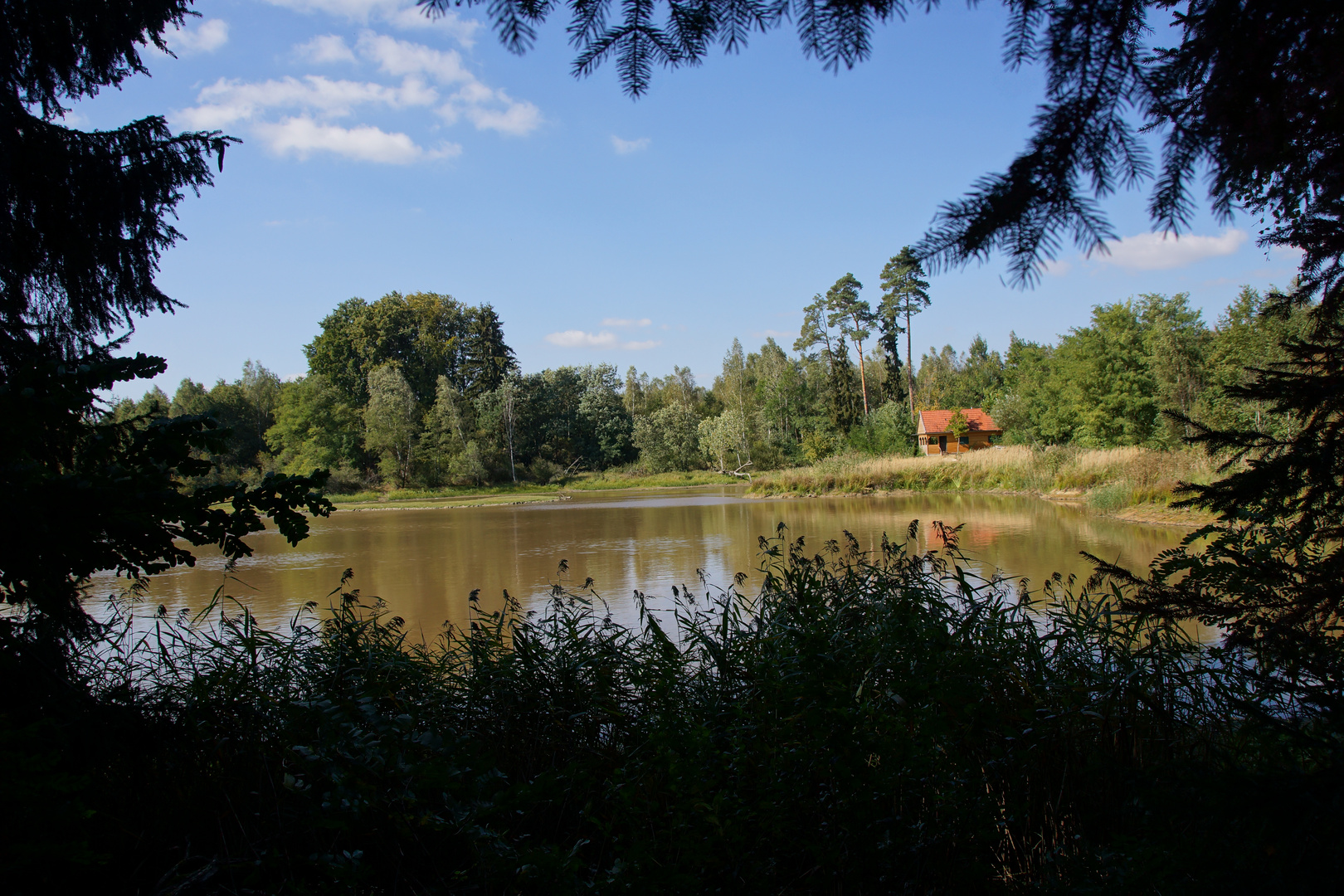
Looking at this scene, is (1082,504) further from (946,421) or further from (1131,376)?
(946,421)

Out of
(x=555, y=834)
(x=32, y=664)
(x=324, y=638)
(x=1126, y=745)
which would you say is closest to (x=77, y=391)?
(x=32, y=664)

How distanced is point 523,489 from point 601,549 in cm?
3002

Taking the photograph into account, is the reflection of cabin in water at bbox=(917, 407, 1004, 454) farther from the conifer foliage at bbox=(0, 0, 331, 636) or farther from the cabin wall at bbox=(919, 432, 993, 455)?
the conifer foliage at bbox=(0, 0, 331, 636)

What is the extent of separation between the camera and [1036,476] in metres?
22.4

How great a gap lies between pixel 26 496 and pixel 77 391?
0.45 m

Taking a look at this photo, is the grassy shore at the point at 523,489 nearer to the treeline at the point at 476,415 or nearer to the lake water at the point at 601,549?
the treeline at the point at 476,415

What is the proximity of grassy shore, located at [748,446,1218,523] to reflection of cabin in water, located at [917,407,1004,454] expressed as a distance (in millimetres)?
16366

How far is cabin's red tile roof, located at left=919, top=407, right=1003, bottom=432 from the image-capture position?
4425 centimetres

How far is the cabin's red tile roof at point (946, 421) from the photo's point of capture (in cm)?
4425

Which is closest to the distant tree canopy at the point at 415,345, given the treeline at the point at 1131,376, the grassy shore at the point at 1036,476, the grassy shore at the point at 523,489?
the grassy shore at the point at 523,489

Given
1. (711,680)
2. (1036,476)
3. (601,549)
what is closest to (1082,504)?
(1036,476)

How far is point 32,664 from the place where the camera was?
2.31 m

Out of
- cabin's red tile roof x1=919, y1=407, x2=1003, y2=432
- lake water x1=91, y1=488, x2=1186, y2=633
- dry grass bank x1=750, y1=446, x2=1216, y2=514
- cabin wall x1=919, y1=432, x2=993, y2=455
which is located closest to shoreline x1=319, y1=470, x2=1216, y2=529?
dry grass bank x1=750, y1=446, x2=1216, y2=514

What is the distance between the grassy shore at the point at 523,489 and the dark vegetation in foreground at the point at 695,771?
29392 mm
